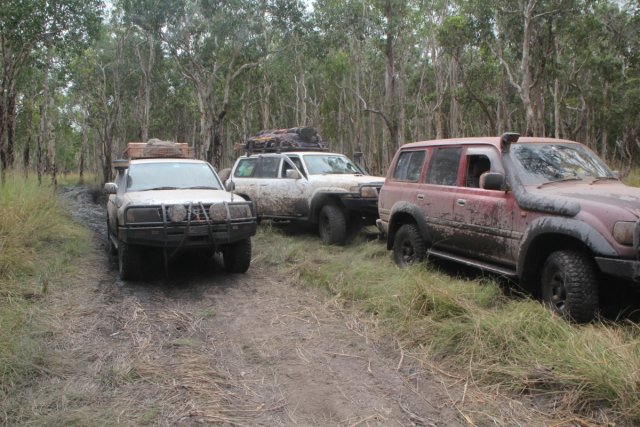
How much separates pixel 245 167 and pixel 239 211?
5.18 meters

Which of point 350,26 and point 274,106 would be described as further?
point 274,106

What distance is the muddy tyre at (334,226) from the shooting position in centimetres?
933

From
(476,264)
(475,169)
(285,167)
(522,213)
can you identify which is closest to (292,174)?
(285,167)

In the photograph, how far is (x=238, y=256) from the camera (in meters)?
7.40

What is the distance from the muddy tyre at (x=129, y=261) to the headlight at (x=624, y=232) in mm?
5383

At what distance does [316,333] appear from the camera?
5125 millimetres

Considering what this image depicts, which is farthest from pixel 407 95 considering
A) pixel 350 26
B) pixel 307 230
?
pixel 307 230

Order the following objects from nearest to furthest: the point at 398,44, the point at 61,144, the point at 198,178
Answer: the point at 198,178 → the point at 398,44 → the point at 61,144

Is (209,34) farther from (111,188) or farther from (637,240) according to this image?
(637,240)

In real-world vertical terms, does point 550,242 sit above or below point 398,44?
below

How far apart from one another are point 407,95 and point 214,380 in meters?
35.3

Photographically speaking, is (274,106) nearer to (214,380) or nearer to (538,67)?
(538,67)

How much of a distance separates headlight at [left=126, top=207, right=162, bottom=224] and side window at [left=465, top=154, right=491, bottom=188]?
373 cm

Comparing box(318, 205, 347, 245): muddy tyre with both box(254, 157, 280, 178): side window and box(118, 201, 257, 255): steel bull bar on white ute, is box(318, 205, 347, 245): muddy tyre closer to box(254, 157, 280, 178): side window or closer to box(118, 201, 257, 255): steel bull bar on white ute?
box(254, 157, 280, 178): side window
